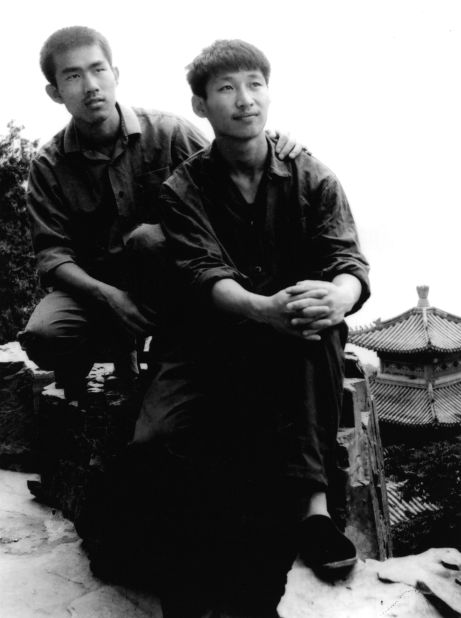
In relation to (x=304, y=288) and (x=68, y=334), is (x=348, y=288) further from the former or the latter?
(x=68, y=334)

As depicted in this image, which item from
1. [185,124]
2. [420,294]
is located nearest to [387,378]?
[420,294]

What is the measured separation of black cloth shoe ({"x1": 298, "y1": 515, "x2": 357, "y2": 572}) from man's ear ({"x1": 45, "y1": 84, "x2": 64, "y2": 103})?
6.59ft

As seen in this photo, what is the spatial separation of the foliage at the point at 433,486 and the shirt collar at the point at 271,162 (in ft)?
17.3

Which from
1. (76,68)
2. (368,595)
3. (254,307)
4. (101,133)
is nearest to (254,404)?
(254,307)

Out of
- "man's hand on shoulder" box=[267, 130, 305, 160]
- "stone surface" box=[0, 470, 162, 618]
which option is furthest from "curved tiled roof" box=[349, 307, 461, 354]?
"man's hand on shoulder" box=[267, 130, 305, 160]

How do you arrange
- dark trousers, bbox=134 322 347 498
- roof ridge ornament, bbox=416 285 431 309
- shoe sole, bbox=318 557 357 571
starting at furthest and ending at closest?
roof ridge ornament, bbox=416 285 431 309 → dark trousers, bbox=134 322 347 498 → shoe sole, bbox=318 557 357 571

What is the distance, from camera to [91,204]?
2.89m

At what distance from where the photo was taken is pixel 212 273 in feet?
7.16

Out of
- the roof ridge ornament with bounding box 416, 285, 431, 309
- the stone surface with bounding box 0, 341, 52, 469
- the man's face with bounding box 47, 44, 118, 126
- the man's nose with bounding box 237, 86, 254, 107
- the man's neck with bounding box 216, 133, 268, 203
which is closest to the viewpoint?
the man's nose with bounding box 237, 86, 254, 107

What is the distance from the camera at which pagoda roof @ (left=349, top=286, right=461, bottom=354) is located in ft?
68.9

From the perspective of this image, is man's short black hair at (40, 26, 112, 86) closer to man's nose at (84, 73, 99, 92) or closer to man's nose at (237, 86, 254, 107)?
man's nose at (84, 73, 99, 92)

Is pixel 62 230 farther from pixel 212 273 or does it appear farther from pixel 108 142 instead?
pixel 212 273

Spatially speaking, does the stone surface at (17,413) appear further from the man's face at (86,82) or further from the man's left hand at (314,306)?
the man's left hand at (314,306)

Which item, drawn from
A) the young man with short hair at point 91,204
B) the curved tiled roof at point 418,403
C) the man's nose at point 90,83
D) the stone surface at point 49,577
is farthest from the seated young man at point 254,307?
the curved tiled roof at point 418,403
